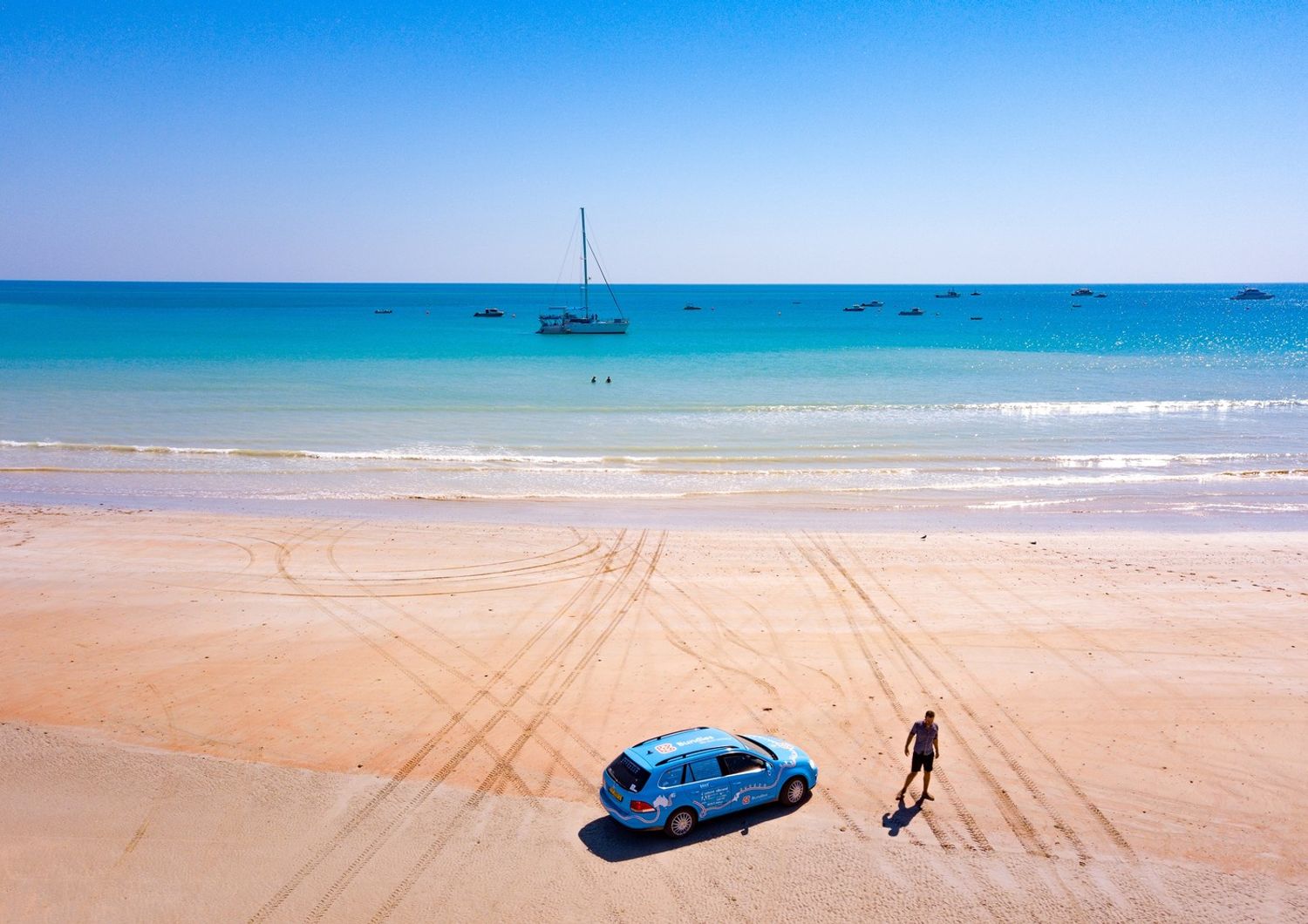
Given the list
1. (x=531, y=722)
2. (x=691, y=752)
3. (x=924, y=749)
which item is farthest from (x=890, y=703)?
(x=531, y=722)

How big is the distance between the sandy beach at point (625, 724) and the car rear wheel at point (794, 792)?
15 cm

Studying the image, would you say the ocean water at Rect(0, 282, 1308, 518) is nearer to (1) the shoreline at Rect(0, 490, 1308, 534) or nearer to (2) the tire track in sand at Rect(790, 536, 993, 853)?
(1) the shoreline at Rect(0, 490, 1308, 534)

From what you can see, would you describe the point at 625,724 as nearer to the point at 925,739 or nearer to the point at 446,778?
the point at 446,778

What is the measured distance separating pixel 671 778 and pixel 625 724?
324 cm

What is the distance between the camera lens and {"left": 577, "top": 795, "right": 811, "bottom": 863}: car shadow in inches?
434

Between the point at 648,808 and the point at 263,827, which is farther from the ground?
the point at 648,808

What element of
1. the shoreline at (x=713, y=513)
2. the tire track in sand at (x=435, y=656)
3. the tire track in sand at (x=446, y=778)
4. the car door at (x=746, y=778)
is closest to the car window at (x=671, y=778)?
the car door at (x=746, y=778)

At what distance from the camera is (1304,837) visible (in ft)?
37.6

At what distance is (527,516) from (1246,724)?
65.2ft

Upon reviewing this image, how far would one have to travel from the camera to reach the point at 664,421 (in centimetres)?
4669

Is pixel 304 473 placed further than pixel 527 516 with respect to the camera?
Yes

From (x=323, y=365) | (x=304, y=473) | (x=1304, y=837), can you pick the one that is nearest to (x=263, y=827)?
(x=1304, y=837)

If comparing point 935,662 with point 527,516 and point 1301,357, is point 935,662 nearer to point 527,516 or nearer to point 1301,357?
point 527,516

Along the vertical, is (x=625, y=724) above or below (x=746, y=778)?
below
